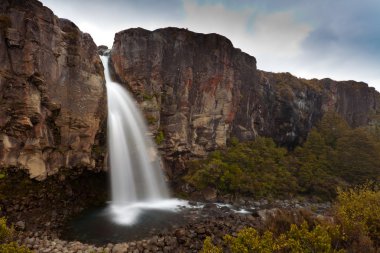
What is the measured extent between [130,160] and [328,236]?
87.1 ft

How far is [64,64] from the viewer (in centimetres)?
2848

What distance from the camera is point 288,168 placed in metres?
48.2

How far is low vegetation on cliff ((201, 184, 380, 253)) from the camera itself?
12.0 meters

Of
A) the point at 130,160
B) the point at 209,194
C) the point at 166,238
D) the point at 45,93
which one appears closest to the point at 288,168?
the point at 209,194

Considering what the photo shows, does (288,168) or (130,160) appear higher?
(130,160)

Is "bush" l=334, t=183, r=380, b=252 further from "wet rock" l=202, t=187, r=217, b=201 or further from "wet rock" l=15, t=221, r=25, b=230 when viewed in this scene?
"wet rock" l=15, t=221, r=25, b=230

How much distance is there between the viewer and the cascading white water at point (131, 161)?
34.0 meters

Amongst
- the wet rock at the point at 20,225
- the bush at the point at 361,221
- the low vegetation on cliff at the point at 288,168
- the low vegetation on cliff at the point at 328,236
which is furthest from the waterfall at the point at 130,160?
the bush at the point at 361,221

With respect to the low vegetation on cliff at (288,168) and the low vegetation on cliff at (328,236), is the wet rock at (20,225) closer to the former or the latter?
the low vegetation on cliff at (328,236)

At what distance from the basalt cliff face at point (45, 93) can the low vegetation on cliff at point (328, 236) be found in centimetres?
1746

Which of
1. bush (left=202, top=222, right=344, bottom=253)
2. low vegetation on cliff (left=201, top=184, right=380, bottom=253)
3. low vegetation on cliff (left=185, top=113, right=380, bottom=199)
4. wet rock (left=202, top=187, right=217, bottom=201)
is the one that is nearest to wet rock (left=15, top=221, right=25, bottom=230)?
low vegetation on cliff (left=201, top=184, right=380, bottom=253)

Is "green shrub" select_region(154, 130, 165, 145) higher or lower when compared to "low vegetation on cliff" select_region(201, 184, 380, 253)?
higher

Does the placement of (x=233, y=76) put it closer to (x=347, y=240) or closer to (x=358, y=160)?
(x=358, y=160)

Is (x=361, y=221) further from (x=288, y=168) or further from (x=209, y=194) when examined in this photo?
(x=288, y=168)
